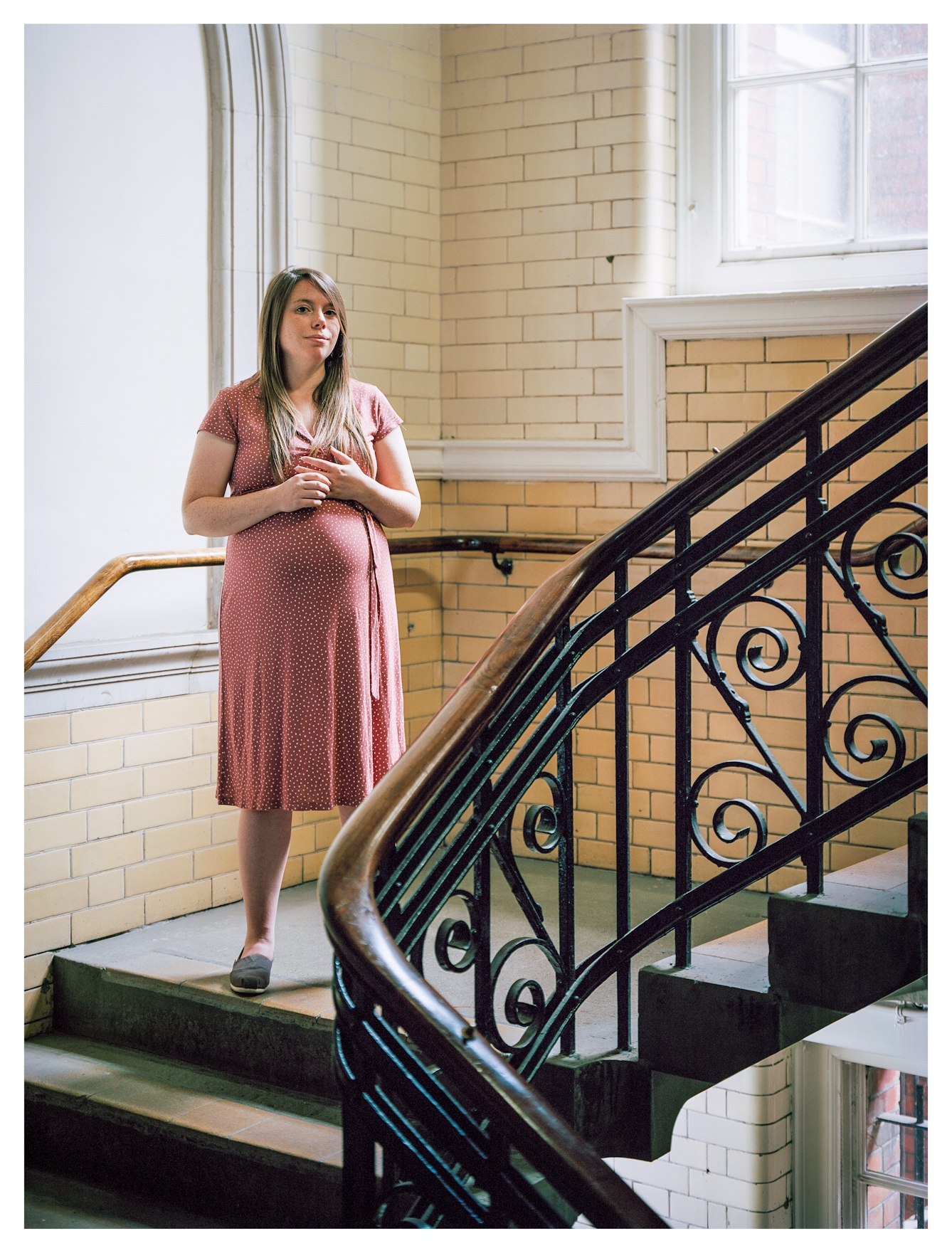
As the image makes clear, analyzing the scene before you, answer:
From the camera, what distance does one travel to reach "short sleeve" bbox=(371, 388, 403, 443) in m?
3.12

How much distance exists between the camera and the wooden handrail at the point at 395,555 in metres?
3.30

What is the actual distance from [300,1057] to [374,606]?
1.00 meters

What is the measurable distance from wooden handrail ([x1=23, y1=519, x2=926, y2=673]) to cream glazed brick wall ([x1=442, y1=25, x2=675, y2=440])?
1.23ft

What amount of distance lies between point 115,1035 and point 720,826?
1715 millimetres

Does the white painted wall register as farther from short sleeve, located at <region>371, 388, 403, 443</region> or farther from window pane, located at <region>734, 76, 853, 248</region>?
window pane, located at <region>734, 76, 853, 248</region>

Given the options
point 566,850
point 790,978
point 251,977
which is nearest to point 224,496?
point 251,977

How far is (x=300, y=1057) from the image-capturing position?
291 centimetres

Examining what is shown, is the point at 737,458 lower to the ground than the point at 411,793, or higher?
higher

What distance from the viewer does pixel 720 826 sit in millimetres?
2439

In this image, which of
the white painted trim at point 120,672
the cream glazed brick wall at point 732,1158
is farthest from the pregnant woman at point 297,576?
the cream glazed brick wall at point 732,1158

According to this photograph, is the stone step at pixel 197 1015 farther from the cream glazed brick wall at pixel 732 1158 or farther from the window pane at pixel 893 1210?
the window pane at pixel 893 1210

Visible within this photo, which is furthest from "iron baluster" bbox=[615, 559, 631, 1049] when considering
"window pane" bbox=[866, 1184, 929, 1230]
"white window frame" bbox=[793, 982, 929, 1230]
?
"window pane" bbox=[866, 1184, 929, 1230]
